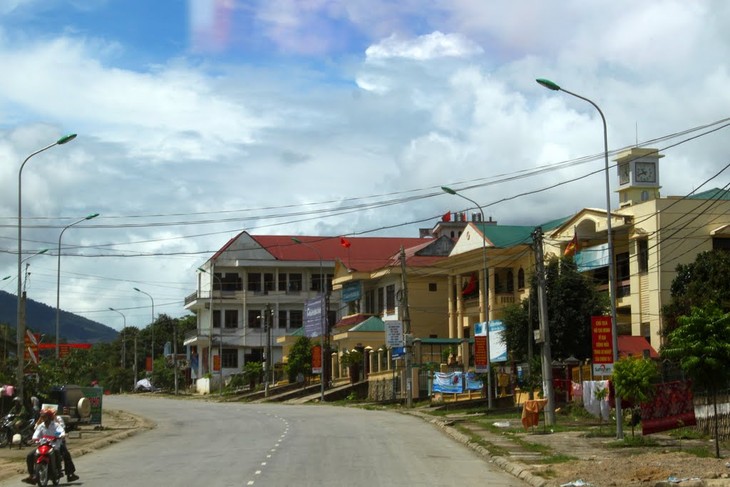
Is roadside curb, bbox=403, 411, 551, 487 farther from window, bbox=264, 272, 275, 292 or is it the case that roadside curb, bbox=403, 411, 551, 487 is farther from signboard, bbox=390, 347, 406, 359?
window, bbox=264, 272, 275, 292

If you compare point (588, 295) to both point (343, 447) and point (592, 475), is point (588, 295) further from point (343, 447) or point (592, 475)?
point (592, 475)

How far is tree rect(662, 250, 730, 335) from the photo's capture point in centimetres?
Answer: 4044

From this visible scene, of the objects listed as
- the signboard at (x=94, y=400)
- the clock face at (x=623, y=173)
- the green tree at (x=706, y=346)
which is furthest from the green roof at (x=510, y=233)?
the green tree at (x=706, y=346)

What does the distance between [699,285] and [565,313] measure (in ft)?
24.0

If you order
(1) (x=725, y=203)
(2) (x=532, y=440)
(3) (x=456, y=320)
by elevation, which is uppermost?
(1) (x=725, y=203)

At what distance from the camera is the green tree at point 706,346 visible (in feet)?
74.5

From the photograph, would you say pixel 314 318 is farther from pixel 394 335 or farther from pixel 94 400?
pixel 94 400

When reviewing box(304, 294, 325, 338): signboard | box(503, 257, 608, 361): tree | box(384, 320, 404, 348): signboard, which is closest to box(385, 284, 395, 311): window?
box(304, 294, 325, 338): signboard

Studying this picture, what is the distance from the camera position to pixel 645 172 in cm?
5353

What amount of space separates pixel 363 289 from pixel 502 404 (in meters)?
30.2

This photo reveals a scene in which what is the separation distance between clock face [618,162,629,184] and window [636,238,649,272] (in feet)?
21.5

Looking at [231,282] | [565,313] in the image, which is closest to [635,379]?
[565,313]

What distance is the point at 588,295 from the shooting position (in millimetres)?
47500

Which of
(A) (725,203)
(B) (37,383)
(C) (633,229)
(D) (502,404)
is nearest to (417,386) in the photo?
(D) (502,404)
